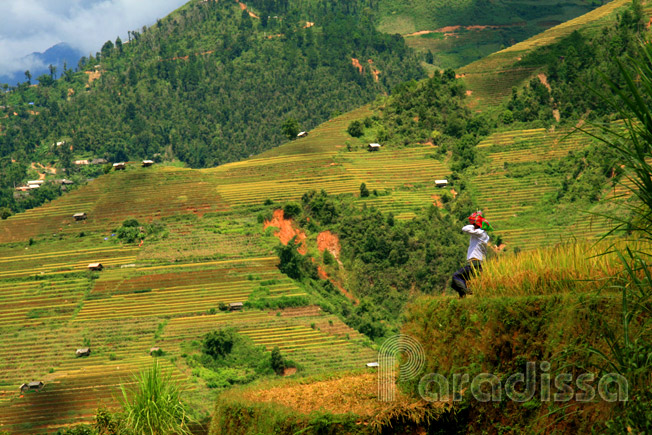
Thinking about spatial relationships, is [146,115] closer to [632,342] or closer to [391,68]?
[391,68]

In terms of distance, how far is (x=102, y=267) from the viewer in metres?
65.2

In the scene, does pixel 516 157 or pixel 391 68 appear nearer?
pixel 516 157

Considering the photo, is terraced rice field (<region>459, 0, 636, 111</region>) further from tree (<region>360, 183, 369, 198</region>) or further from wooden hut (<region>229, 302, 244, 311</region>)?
wooden hut (<region>229, 302, 244, 311</region>)

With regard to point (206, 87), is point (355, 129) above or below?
below

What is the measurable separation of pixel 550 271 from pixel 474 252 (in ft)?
6.84

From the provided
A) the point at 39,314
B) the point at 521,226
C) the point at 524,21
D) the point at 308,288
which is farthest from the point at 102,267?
the point at 524,21

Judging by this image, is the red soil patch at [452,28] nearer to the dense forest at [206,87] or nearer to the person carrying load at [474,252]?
the dense forest at [206,87]

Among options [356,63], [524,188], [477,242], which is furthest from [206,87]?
[477,242]

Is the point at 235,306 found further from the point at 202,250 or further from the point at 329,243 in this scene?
the point at 329,243

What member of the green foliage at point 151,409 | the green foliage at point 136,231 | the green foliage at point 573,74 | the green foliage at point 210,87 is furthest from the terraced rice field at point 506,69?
the green foliage at point 151,409

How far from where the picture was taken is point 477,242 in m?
13.6

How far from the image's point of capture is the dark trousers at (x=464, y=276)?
12859 millimetres

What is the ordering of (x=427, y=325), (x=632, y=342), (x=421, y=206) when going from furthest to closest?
(x=421, y=206)
(x=427, y=325)
(x=632, y=342)

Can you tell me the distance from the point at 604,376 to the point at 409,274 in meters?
56.7
